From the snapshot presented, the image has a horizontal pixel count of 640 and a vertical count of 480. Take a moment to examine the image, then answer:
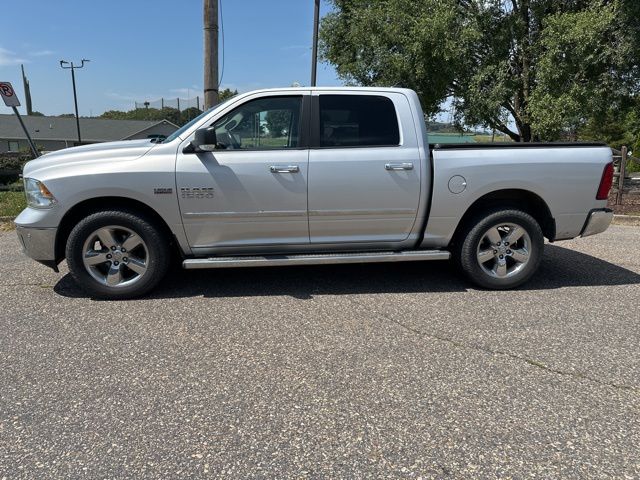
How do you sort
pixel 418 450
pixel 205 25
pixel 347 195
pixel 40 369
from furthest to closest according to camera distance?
1. pixel 205 25
2. pixel 347 195
3. pixel 40 369
4. pixel 418 450

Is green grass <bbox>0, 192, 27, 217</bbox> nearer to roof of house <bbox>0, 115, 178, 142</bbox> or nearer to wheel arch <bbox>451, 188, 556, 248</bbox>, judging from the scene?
wheel arch <bbox>451, 188, 556, 248</bbox>

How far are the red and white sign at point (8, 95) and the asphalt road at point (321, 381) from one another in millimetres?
5122

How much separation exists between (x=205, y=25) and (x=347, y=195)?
4.80 metres

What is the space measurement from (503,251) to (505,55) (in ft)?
30.0

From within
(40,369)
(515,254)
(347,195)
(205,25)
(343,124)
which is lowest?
(40,369)

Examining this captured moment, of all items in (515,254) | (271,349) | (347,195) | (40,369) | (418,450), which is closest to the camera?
(418,450)

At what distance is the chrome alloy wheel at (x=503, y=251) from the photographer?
4.75 m

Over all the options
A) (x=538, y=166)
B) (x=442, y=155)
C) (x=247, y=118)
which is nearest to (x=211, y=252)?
(x=247, y=118)

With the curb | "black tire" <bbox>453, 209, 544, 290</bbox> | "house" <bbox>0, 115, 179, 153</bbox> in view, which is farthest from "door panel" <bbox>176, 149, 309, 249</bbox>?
"house" <bbox>0, 115, 179, 153</bbox>

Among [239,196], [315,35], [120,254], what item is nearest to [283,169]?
[239,196]

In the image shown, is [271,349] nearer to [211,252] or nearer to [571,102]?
[211,252]

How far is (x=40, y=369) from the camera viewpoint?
3.18 meters

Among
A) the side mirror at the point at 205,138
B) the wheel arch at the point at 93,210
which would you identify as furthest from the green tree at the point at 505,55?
the wheel arch at the point at 93,210

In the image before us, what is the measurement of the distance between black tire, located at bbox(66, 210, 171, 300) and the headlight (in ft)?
1.04
